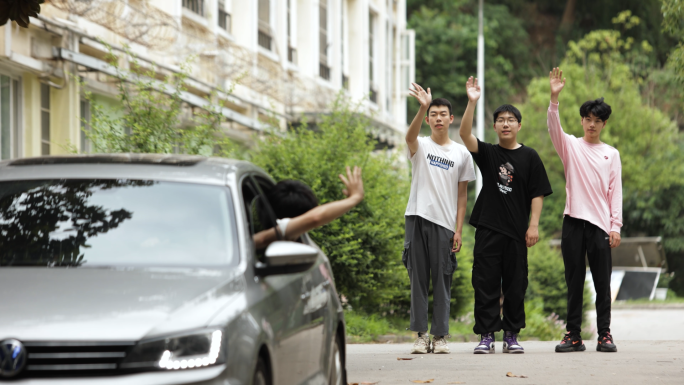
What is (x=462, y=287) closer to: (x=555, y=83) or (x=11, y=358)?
(x=555, y=83)

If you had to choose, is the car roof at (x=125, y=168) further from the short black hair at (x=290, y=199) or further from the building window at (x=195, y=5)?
the building window at (x=195, y=5)

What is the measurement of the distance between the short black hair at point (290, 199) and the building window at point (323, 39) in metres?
23.9

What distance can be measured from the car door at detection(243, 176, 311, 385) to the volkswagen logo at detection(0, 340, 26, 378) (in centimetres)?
107

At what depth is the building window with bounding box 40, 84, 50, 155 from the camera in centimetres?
1595

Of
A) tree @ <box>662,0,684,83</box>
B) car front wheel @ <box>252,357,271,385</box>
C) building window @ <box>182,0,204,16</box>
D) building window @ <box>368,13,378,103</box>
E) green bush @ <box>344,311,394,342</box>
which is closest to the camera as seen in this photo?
car front wheel @ <box>252,357,271,385</box>

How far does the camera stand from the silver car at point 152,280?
3949mm

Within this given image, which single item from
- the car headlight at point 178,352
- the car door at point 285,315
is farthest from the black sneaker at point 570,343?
the car headlight at point 178,352

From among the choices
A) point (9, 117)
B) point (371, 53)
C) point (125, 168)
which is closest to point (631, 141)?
point (371, 53)

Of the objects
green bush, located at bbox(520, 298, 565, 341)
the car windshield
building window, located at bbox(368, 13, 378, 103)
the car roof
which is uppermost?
building window, located at bbox(368, 13, 378, 103)

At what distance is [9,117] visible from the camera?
15047 millimetres

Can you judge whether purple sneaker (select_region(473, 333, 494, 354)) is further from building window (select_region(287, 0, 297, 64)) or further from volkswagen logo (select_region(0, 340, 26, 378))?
building window (select_region(287, 0, 297, 64))

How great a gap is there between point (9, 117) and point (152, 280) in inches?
450

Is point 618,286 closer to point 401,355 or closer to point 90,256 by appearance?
point 401,355

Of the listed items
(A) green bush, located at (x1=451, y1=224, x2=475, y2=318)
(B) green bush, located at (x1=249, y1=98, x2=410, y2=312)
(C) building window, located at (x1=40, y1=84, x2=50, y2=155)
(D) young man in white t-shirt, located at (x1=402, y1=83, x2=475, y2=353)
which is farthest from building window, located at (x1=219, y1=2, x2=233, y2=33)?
(D) young man in white t-shirt, located at (x1=402, y1=83, x2=475, y2=353)
